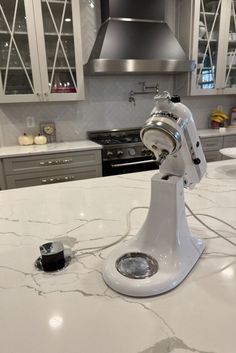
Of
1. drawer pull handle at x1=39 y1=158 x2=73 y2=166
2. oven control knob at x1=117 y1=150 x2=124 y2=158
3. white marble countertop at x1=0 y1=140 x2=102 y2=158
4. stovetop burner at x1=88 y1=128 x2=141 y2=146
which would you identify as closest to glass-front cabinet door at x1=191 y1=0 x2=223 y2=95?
stovetop burner at x1=88 y1=128 x2=141 y2=146

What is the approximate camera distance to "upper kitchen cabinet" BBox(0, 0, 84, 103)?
92.6 inches

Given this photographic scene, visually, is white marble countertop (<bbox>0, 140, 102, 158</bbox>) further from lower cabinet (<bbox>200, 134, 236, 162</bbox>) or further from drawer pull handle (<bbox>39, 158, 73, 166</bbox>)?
lower cabinet (<bbox>200, 134, 236, 162</bbox>)

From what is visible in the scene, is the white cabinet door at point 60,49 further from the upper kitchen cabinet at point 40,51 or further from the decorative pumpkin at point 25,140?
the decorative pumpkin at point 25,140

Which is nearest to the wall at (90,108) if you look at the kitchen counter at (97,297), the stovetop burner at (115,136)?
the stovetop burner at (115,136)

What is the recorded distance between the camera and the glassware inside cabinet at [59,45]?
96.7 inches

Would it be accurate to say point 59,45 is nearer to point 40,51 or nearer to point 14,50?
point 40,51

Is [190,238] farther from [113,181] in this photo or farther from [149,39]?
[149,39]

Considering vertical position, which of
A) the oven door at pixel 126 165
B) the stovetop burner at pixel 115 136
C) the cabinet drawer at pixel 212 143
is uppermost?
the stovetop burner at pixel 115 136

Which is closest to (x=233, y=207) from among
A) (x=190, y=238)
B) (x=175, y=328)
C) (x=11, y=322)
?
(x=190, y=238)

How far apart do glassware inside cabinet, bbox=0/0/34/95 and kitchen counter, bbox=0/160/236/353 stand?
70.2 inches

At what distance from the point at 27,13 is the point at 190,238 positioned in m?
2.45

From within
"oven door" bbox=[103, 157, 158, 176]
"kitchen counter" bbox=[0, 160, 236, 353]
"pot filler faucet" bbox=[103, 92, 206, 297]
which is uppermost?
"pot filler faucet" bbox=[103, 92, 206, 297]

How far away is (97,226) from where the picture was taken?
0.94 meters

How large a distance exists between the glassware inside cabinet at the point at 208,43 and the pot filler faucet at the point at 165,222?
268cm
